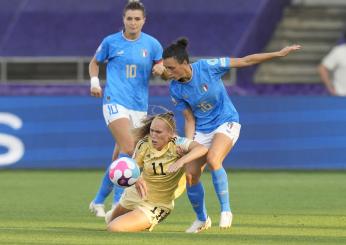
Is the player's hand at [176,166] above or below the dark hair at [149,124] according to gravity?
below

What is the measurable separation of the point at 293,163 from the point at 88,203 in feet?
18.2

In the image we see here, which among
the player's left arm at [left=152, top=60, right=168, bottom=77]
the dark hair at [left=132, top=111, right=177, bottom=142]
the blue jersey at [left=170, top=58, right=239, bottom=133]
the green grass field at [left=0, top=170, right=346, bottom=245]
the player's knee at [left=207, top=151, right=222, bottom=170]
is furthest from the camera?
the player's left arm at [left=152, top=60, right=168, bottom=77]

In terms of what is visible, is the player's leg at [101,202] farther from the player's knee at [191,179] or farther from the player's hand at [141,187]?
the player's hand at [141,187]

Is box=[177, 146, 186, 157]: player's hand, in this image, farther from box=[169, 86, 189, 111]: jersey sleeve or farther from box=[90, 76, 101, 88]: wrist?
box=[90, 76, 101, 88]: wrist

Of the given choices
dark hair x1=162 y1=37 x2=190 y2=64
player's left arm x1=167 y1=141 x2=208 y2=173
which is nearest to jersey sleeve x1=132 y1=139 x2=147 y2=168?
player's left arm x1=167 y1=141 x2=208 y2=173

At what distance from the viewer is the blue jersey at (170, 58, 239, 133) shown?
484 inches

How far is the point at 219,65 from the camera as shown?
1234 centimetres

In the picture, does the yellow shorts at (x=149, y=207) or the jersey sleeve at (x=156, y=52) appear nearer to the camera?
the yellow shorts at (x=149, y=207)

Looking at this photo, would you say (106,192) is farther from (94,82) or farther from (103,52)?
(103,52)

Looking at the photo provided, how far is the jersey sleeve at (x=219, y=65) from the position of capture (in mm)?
12305

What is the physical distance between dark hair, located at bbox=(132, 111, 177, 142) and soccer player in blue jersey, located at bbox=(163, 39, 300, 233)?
551mm

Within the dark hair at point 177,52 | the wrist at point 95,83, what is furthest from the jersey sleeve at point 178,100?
the wrist at point 95,83

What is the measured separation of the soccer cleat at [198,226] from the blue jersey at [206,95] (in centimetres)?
99

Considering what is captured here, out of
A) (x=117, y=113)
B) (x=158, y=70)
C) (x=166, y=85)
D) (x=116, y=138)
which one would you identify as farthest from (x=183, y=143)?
(x=166, y=85)
